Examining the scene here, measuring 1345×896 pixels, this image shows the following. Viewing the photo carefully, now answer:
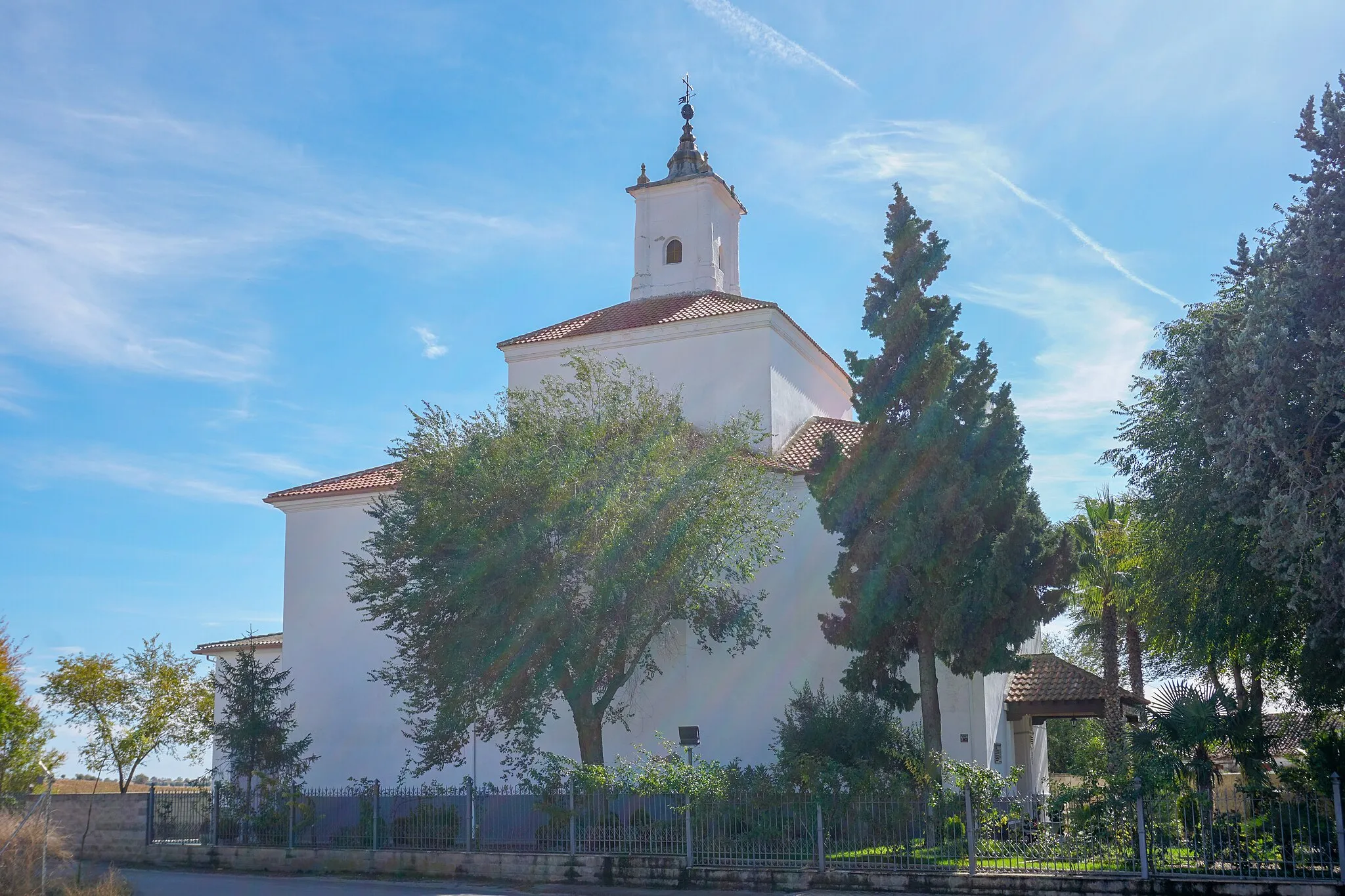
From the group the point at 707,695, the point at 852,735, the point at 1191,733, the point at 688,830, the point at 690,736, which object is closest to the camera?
the point at 1191,733

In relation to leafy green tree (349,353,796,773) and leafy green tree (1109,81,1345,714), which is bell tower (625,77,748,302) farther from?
leafy green tree (1109,81,1345,714)

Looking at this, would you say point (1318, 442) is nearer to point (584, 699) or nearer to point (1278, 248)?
point (1278, 248)

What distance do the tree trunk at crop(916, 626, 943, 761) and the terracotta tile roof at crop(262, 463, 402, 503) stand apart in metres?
13.4

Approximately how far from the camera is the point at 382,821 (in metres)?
17.7

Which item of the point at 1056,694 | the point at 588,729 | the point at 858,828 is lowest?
the point at 858,828

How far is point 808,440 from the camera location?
1005 inches

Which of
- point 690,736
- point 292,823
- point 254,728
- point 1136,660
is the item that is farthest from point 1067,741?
point 292,823

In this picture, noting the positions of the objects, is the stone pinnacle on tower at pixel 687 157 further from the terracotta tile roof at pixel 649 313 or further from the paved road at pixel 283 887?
the paved road at pixel 283 887

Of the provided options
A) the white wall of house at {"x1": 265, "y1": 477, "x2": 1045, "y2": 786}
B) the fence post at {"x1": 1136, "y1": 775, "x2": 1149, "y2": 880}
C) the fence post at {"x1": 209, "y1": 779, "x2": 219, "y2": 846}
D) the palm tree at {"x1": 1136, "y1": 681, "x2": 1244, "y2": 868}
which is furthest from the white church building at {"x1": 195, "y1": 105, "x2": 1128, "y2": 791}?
the fence post at {"x1": 1136, "y1": 775, "x2": 1149, "y2": 880}

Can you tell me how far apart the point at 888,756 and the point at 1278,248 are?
10.1 meters

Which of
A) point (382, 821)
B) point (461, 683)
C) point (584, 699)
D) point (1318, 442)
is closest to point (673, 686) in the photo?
point (584, 699)

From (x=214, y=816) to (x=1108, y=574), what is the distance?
17.3 m

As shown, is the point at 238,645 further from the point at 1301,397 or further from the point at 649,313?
the point at 1301,397

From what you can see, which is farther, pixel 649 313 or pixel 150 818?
pixel 649 313
